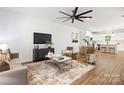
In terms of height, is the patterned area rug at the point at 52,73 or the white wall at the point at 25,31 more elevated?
the white wall at the point at 25,31

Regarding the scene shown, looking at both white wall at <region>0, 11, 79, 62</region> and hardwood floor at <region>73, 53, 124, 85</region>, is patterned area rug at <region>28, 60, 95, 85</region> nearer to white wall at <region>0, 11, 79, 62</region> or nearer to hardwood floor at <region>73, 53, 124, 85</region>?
hardwood floor at <region>73, 53, 124, 85</region>

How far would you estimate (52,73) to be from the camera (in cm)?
257

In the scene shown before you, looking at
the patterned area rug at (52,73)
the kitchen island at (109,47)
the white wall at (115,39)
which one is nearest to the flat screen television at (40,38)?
the patterned area rug at (52,73)

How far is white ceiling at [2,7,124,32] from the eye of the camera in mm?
1751

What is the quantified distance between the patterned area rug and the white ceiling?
1.15m

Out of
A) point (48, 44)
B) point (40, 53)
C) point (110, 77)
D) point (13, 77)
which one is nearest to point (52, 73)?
point (40, 53)

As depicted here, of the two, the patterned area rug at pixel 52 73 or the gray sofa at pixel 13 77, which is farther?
the patterned area rug at pixel 52 73

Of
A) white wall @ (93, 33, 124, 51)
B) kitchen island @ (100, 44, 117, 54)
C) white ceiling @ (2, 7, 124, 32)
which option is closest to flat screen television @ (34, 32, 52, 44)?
white ceiling @ (2, 7, 124, 32)

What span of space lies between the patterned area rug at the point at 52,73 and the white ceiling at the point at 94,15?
3.76 ft

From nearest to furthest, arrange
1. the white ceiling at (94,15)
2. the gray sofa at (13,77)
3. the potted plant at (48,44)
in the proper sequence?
1. the gray sofa at (13,77)
2. the white ceiling at (94,15)
3. the potted plant at (48,44)

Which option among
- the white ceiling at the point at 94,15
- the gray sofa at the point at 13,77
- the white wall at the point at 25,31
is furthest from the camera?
the white wall at the point at 25,31

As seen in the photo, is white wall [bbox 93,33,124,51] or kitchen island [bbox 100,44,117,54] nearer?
white wall [bbox 93,33,124,51]

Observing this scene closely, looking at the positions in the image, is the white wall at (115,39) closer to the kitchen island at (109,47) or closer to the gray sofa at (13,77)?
the kitchen island at (109,47)

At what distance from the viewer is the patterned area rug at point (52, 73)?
2.12 m
